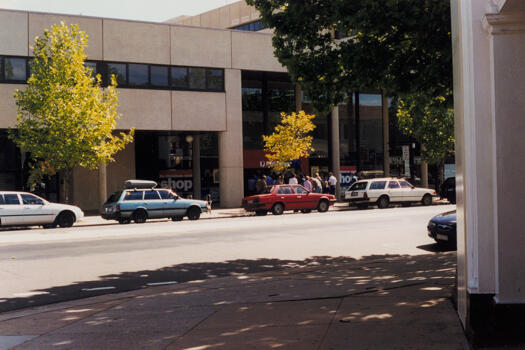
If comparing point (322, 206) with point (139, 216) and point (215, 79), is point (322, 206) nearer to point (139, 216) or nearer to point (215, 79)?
point (139, 216)

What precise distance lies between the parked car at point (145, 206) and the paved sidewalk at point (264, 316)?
560 inches

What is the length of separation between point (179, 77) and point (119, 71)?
3182mm

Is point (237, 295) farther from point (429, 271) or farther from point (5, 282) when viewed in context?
point (5, 282)

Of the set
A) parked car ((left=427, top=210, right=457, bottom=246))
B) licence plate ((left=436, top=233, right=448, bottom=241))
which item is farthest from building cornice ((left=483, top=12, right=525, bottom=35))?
licence plate ((left=436, top=233, right=448, bottom=241))

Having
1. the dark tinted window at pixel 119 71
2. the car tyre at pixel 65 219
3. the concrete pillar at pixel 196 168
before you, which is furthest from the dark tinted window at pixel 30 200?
the concrete pillar at pixel 196 168

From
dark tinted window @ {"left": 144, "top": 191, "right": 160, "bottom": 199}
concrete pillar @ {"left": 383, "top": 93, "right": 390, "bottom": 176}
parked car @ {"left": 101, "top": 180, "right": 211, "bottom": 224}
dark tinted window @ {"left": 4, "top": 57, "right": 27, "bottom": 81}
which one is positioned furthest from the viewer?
concrete pillar @ {"left": 383, "top": 93, "right": 390, "bottom": 176}

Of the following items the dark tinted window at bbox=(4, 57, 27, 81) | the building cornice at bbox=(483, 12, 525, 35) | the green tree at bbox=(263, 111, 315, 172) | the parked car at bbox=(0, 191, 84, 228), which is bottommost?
the parked car at bbox=(0, 191, 84, 228)

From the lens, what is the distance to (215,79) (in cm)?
3309

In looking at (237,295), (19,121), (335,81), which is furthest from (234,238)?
(19,121)

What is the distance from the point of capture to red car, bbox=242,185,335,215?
90.2 ft

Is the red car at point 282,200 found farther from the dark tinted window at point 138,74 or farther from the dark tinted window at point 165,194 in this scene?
the dark tinted window at point 138,74

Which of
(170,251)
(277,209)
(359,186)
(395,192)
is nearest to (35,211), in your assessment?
(170,251)

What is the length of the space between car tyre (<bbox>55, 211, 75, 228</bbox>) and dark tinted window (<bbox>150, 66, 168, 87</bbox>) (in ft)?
34.0

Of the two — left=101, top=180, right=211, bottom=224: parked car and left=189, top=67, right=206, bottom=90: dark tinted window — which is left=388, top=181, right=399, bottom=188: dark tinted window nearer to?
left=189, top=67, right=206, bottom=90: dark tinted window
